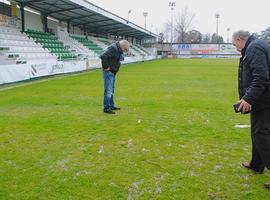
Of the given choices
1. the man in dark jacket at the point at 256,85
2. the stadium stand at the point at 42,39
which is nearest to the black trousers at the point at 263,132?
the man in dark jacket at the point at 256,85

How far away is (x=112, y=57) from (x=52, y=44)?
2238 cm

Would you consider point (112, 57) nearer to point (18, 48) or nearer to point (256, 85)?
point (256, 85)

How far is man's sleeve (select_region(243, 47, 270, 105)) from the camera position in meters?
3.44

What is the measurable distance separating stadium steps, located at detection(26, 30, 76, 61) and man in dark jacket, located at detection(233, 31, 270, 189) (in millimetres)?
22567

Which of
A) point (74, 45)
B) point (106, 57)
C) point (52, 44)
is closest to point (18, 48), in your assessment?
point (52, 44)

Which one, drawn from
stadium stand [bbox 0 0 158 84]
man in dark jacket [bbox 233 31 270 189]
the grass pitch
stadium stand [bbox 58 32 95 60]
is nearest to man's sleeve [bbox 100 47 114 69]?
the grass pitch

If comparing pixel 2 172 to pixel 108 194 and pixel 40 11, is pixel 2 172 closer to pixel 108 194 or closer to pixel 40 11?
pixel 108 194

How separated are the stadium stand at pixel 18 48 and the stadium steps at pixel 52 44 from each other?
114cm

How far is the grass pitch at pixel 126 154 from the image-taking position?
3.67m

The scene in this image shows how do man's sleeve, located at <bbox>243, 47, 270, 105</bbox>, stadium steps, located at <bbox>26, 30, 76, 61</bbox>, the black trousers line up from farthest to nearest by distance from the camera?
stadium steps, located at <bbox>26, 30, 76, 61</bbox> → the black trousers → man's sleeve, located at <bbox>243, 47, 270, 105</bbox>

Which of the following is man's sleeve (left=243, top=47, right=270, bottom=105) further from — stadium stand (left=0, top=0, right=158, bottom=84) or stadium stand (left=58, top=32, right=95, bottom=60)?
stadium stand (left=58, top=32, right=95, bottom=60)

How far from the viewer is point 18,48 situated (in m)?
22.1

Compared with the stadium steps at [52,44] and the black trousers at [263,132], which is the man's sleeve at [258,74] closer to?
the black trousers at [263,132]

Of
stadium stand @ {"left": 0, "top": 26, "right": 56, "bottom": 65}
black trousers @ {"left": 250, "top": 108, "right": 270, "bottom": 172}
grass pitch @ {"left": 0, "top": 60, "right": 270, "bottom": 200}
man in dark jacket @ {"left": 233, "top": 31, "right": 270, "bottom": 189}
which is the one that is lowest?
grass pitch @ {"left": 0, "top": 60, "right": 270, "bottom": 200}
